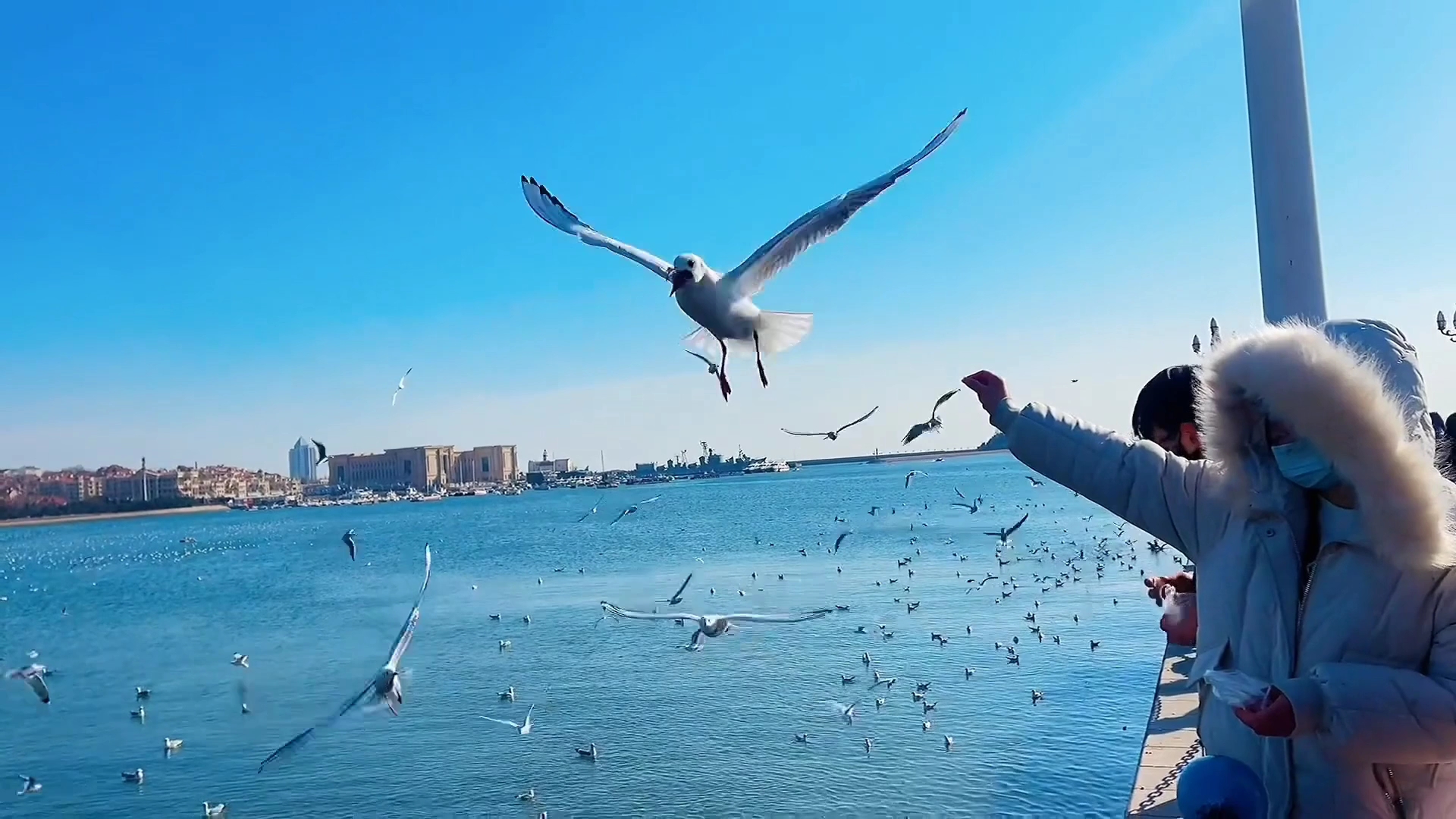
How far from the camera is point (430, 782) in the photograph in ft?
36.2

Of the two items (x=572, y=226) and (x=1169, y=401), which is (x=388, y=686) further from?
(x=1169, y=401)

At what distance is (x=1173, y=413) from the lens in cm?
208

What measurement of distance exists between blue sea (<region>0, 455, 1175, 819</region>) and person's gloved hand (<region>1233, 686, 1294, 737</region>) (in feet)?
25.0

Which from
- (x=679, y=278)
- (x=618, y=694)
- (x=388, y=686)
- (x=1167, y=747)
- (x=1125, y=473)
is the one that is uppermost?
(x=679, y=278)

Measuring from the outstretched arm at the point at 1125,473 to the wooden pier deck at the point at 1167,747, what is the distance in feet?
6.89

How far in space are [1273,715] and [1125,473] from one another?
1.47ft

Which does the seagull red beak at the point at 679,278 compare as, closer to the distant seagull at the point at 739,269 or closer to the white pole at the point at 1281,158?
the distant seagull at the point at 739,269

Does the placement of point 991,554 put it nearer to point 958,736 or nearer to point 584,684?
point 584,684

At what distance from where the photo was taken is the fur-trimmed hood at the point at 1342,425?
4.86 feet

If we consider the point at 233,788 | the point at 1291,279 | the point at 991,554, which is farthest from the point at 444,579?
the point at 1291,279

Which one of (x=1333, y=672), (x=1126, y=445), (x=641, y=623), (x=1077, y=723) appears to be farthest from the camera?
(x=641, y=623)

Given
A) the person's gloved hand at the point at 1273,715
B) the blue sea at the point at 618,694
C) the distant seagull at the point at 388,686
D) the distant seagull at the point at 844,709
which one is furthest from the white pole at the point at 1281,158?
the distant seagull at the point at 844,709

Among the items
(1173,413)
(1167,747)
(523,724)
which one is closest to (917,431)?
(1167,747)

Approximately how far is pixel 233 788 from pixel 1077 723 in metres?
8.71
